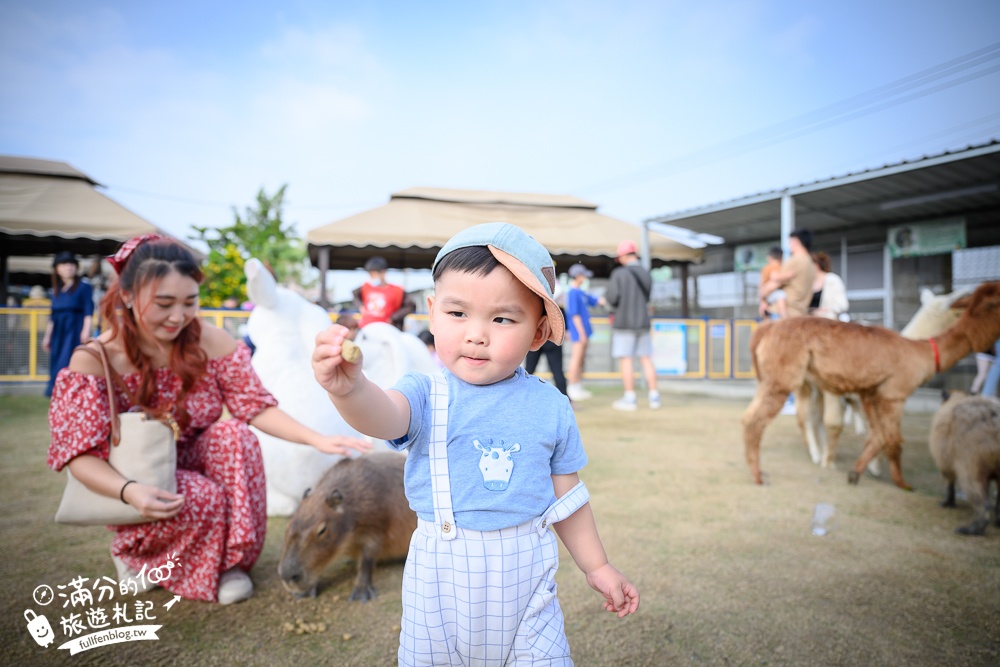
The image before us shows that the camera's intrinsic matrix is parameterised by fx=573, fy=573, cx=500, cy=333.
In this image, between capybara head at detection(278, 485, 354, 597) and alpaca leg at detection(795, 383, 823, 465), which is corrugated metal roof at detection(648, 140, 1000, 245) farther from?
capybara head at detection(278, 485, 354, 597)

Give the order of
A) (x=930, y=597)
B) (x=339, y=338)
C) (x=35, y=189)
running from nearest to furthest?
(x=339, y=338), (x=930, y=597), (x=35, y=189)

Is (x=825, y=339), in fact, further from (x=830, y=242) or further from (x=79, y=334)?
(x=830, y=242)

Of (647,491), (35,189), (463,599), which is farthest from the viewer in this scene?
(35,189)

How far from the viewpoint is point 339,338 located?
0.96 m

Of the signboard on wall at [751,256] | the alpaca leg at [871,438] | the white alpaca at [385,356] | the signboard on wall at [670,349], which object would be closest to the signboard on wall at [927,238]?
the signboard on wall at [751,256]

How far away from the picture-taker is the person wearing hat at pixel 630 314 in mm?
7438

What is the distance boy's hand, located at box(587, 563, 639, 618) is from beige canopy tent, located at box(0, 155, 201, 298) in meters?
10.9

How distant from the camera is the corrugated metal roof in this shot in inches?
302

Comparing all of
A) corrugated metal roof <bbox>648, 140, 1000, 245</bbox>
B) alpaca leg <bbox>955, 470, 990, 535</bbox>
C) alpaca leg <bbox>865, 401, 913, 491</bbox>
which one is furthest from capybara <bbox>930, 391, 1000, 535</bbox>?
corrugated metal roof <bbox>648, 140, 1000, 245</bbox>

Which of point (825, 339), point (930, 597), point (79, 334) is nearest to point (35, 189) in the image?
point (79, 334)

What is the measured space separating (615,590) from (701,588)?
4.33 ft

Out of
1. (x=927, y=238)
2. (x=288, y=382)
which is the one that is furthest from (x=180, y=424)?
(x=927, y=238)

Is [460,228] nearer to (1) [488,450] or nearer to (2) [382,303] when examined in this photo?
(2) [382,303]

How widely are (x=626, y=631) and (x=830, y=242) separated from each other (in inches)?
495
